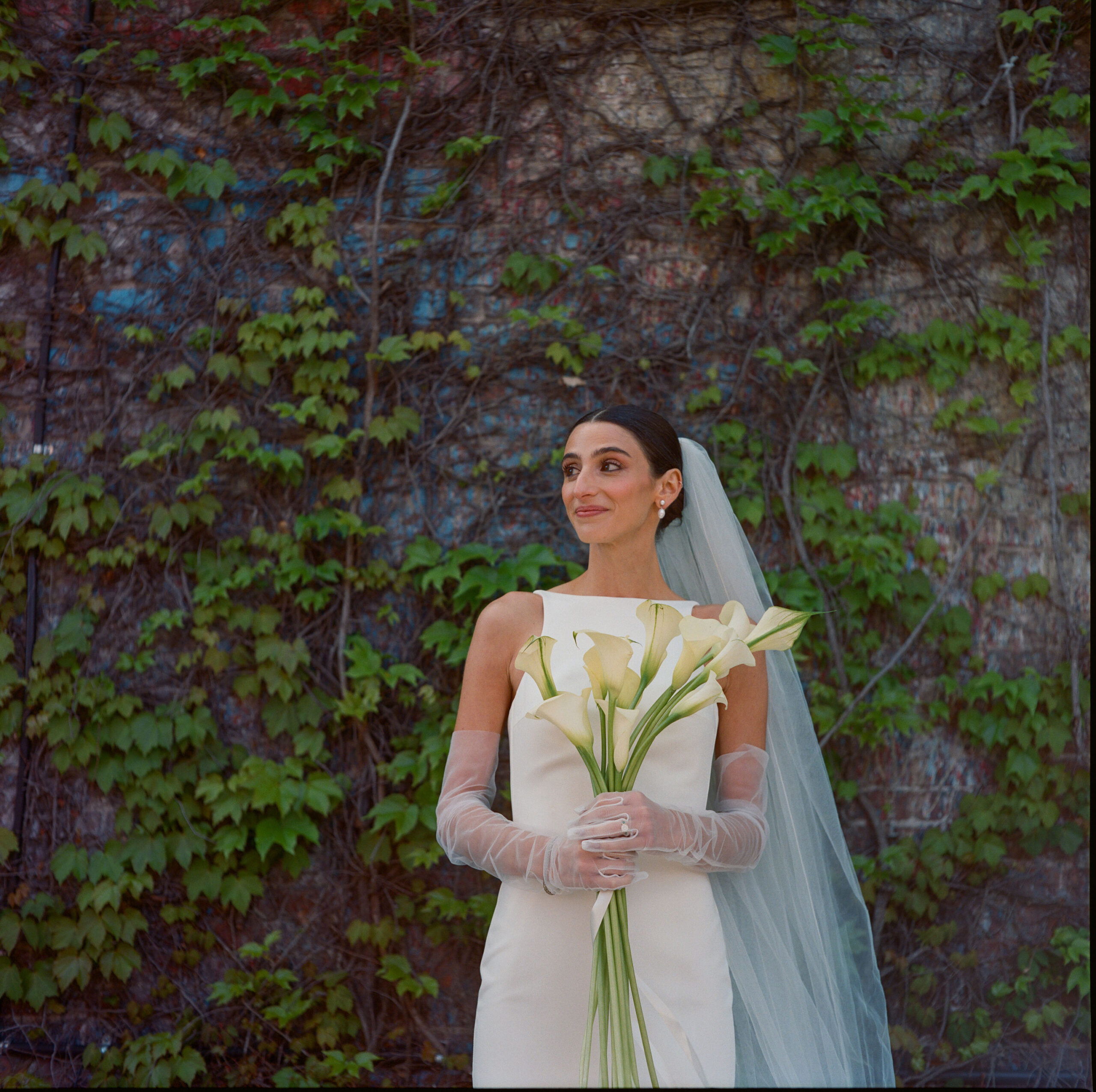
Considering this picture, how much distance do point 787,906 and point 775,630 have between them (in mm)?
774

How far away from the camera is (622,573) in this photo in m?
2.00

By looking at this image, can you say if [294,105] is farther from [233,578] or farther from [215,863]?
[215,863]

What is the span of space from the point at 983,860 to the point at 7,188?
4034mm

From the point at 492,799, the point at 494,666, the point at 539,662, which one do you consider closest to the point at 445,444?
the point at 494,666

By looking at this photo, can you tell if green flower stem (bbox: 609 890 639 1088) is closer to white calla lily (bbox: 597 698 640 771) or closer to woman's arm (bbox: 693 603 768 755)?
white calla lily (bbox: 597 698 640 771)

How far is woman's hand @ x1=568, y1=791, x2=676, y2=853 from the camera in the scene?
1459mm

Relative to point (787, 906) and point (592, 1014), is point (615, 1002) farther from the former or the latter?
point (787, 906)

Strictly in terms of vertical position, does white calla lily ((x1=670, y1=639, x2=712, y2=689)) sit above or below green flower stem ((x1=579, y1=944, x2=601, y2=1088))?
above

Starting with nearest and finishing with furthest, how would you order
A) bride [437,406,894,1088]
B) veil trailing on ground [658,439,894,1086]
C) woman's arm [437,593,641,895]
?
woman's arm [437,593,641,895] → bride [437,406,894,1088] → veil trailing on ground [658,439,894,1086]

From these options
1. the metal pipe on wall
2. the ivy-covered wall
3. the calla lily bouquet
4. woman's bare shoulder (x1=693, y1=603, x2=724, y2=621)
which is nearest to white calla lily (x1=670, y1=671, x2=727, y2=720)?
the calla lily bouquet

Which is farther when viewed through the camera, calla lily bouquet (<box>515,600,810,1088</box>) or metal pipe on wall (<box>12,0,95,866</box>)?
metal pipe on wall (<box>12,0,95,866</box>)

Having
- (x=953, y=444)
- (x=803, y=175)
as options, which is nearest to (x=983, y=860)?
(x=953, y=444)

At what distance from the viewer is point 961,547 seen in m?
3.27

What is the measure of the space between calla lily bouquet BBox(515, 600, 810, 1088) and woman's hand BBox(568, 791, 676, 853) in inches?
1.0
